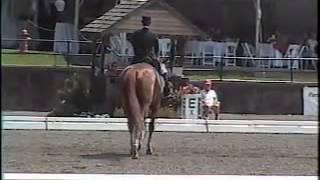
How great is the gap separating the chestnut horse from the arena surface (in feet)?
1.11

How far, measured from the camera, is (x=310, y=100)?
2142cm

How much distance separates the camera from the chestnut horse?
36.5 feet

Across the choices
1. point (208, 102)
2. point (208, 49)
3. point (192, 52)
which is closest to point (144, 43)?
point (208, 102)

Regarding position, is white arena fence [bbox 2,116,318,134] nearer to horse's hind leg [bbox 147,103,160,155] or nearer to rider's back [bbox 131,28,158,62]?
horse's hind leg [bbox 147,103,160,155]

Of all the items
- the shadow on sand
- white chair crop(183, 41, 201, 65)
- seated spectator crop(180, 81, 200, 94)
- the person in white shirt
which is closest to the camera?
the shadow on sand

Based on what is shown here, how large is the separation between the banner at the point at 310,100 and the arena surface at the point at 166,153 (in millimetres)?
6484

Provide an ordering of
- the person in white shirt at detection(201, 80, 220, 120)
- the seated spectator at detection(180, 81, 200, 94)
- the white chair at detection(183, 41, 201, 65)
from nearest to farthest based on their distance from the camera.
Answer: the person in white shirt at detection(201, 80, 220, 120) < the seated spectator at detection(180, 81, 200, 94) < the white chair at detection(183, 41, 201, 65)

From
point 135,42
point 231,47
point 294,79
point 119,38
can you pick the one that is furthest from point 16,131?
point 231,47

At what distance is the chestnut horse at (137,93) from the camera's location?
1112cm

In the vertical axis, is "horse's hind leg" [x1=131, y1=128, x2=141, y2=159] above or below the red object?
below

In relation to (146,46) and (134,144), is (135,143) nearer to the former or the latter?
(134,144)

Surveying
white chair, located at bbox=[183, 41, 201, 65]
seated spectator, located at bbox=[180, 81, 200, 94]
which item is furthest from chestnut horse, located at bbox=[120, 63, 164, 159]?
white chair, located at bbox=[183, 41, 201, 65]

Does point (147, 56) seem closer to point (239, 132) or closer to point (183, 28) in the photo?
point (239, 132)

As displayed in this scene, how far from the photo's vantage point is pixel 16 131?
559 inches
